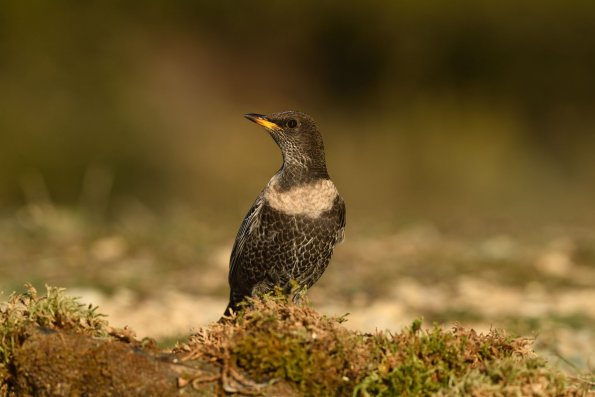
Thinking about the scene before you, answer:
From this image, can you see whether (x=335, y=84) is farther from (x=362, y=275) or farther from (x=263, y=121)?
(x=263, y=121)

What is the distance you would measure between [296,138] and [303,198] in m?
0.45

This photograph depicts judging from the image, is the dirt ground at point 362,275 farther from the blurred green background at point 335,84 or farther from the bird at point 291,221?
the blurred green background at point 335,84

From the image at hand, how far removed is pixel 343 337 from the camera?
132 inches

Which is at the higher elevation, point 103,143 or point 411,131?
point 411,131

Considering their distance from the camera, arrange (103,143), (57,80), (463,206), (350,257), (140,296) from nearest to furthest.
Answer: (140,296) → (350,257) → (463,206) → (103,143) → (57,80)

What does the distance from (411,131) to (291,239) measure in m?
11.2

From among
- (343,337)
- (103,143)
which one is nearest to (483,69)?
(103,143)

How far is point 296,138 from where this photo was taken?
5.55 meters

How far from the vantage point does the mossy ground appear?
3209 millimetres

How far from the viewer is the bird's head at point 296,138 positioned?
5496 mm

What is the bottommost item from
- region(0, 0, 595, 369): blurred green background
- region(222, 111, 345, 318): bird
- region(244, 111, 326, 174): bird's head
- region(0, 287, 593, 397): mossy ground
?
region(0, 287, 593, 397): mossy ground

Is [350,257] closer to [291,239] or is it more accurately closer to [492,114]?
[291,239]

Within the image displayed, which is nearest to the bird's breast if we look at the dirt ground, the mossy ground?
the dirt ground

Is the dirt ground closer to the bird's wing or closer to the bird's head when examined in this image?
the bird's wing
